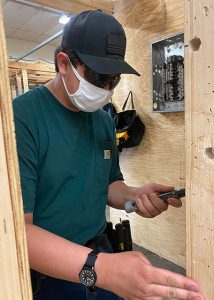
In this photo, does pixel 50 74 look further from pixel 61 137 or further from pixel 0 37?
pixel 0 37

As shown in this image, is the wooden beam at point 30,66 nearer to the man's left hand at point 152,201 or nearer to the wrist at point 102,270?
the man's left hand at point 152,201

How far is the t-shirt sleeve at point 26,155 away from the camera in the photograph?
2.32 feet

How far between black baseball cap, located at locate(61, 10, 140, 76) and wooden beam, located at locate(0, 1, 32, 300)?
1.89ft

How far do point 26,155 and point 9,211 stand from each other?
44 centimetres

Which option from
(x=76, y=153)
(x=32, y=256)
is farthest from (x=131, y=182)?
(x=32, y=256)

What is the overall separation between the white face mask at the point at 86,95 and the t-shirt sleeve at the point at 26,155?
199 mm

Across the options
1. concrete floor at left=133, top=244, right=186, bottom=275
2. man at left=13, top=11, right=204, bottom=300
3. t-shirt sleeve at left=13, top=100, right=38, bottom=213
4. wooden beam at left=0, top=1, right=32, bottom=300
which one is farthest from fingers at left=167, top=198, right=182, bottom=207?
concrete floor at left=133, top=244, right=186, bottom=275

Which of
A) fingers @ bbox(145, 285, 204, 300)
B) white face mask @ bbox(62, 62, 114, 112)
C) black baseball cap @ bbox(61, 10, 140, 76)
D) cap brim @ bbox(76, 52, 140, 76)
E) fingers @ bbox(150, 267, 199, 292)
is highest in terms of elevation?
black baseball cap @ bbox(61, 10, 140, 76)

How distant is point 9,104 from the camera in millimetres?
309

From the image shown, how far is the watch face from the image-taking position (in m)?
0.55

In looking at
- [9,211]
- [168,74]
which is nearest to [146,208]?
[9,211]

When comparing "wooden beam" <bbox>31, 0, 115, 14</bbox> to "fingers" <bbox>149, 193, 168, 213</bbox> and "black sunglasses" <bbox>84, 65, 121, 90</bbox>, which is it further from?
"fingers" <bbox>149, 193, 168, 213</bbox>

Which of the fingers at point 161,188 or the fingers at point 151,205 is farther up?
the fingers at point 161,188

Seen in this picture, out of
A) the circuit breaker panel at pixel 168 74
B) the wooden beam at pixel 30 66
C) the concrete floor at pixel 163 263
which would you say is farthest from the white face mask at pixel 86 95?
the wooden beam at pixel 30 66
